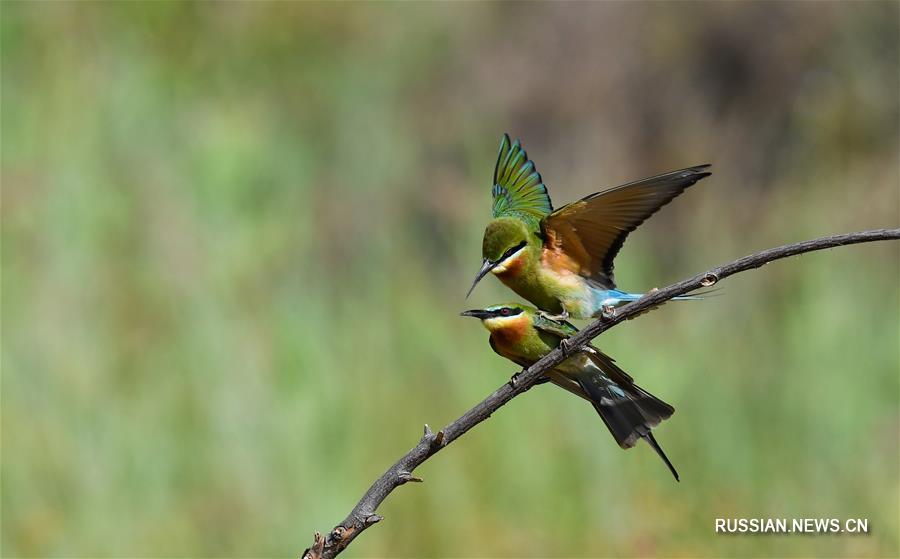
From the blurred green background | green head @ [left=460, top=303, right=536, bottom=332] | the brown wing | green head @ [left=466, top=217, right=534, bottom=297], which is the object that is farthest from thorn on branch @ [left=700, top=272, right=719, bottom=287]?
the blurred green background

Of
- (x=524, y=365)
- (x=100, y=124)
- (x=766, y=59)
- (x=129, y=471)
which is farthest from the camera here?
(x=766, y=59)

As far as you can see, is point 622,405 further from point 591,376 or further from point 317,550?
point 317,550

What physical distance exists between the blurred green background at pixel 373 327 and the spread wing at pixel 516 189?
5.83ft

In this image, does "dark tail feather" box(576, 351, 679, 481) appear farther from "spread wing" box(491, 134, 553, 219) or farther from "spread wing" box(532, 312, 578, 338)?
"spread wing" box(491, 134, 553, 219)

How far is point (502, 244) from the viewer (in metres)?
1.20

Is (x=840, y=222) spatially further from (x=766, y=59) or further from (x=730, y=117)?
(x=766, y=59)

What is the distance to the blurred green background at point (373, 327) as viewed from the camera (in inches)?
121

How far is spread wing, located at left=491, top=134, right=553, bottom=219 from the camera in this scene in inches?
54.6

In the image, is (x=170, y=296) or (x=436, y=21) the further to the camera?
(x=436, y=21)

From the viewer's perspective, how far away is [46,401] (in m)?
Result: 3.24

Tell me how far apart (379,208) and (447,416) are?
1.25m

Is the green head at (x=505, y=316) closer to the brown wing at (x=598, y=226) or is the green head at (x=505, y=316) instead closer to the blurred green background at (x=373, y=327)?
the brown wing at (x=598, y=226)

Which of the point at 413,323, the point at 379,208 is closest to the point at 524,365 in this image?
the point at 413,323

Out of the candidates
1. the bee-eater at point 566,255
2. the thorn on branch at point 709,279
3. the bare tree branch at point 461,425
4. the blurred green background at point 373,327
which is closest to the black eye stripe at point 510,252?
the bee-eater at point 566,255
